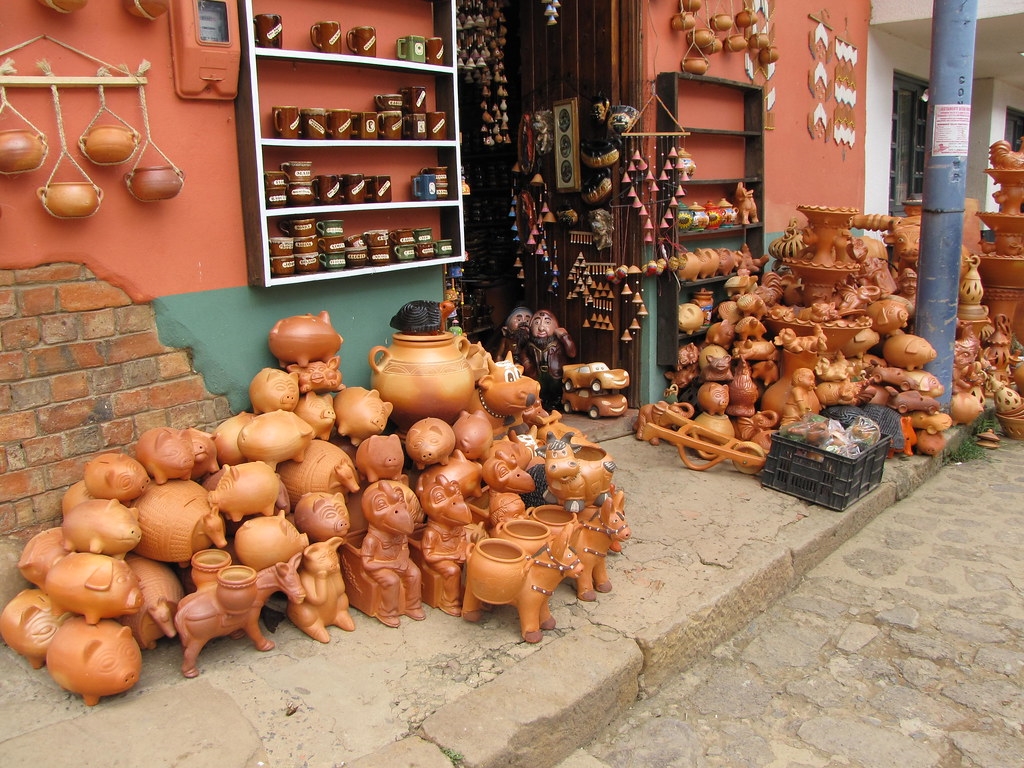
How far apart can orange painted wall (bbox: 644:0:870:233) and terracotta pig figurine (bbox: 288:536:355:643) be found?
4113 mm

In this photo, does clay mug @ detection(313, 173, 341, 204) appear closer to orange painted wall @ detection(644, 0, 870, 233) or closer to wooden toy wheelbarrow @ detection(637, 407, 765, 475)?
wooden toy wheelbarrow @ detection(637, 407, 765, 475)

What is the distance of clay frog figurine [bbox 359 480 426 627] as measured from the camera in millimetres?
3061

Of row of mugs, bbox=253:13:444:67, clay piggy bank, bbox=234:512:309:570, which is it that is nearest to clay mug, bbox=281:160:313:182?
row of mugs, bbox=253:13:444:67

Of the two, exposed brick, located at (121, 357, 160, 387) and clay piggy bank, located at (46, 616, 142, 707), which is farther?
exposed brick, located at (121, 357, 160, 387)

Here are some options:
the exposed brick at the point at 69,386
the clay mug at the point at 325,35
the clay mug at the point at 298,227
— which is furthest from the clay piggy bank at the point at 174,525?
the clay mug at the point at 325,35

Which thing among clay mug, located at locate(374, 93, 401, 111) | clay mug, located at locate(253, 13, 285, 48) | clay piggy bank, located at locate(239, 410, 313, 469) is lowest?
clay piggy bank, located at locate(239, 410, 313, 469)

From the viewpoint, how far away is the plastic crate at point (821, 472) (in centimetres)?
438

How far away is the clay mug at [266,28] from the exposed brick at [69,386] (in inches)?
60.4

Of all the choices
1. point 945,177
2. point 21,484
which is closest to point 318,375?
point 21,484

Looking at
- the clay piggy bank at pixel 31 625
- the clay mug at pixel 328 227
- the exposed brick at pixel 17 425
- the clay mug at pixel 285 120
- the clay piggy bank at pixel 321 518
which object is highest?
the clay mug at pixel 285 120

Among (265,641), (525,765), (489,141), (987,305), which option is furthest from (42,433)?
(987,305)

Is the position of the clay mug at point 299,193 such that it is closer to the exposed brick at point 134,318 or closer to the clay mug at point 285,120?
the clay mug at point 285,120

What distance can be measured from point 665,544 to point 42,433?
2626mm

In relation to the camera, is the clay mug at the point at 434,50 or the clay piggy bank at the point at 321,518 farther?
the clay mug at the point at 434,50
